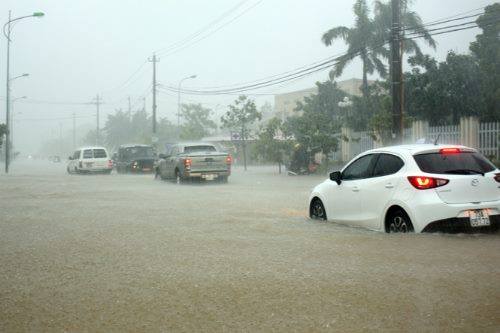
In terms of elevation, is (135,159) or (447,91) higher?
(447,91)

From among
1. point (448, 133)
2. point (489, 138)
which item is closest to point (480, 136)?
point (489, 138)

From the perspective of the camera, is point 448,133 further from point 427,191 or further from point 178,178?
point 427,191

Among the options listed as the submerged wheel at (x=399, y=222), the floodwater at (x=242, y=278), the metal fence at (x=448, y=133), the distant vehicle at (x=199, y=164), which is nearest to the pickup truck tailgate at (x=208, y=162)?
the distant vehicle at (x=199, y=164)

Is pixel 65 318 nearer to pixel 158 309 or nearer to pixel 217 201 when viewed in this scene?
pixel 158 309

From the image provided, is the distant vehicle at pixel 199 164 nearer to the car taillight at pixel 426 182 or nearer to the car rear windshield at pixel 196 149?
the car rear windshield at pixel 196 149

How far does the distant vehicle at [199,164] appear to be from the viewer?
22.5 metres

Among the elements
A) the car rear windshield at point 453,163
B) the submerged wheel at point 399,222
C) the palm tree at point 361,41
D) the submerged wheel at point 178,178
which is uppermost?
the palm tree at point 361,41

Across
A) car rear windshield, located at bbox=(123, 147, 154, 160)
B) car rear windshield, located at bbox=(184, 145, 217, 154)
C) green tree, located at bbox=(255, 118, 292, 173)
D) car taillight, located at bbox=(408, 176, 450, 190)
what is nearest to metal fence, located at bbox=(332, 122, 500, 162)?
green tree, located at bbox=(255, 118, 292, 173)

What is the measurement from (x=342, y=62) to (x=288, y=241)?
116 ft

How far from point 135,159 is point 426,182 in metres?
27.1

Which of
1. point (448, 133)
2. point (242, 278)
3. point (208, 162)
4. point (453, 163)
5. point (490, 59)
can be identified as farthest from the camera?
point (490, 59)

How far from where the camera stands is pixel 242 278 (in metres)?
6.21

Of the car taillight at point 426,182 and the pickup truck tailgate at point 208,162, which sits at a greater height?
the pickup truck tailgate at point 208,162

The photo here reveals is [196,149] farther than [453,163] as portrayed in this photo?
Yes
